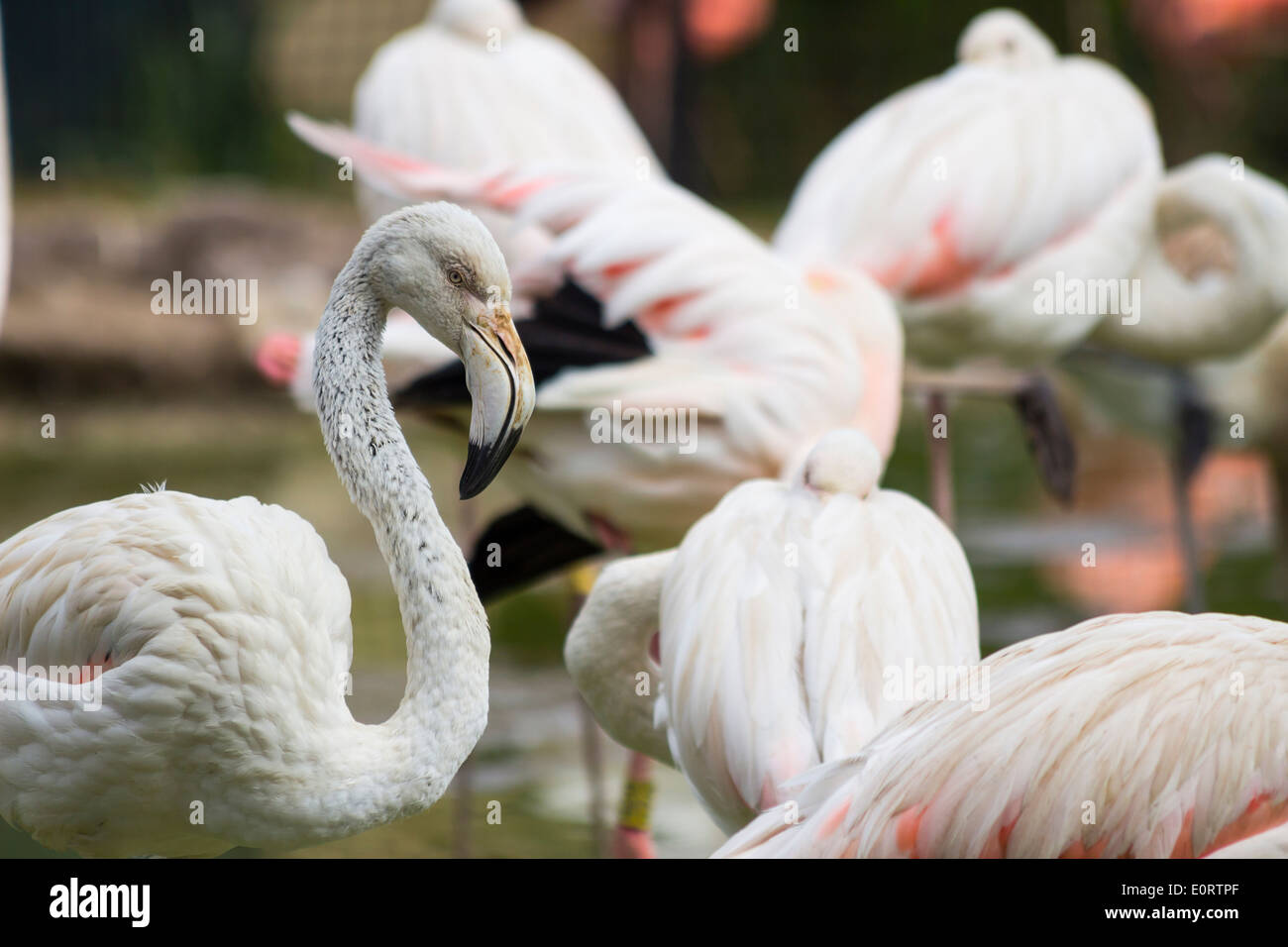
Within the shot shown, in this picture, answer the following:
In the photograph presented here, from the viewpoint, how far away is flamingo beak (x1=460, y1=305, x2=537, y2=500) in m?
1.89

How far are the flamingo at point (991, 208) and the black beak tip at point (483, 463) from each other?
179cm

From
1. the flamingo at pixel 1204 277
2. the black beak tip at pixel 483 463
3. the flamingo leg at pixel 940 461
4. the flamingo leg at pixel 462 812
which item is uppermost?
the flamingo at pixel 1204 277

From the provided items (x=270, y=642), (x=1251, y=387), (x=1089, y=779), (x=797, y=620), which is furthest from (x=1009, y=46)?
(x=270, y=642)

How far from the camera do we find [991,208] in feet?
11.5

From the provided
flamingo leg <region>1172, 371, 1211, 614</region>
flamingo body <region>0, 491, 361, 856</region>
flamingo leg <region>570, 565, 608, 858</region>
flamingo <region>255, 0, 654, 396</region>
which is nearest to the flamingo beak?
flamingo body <region>0, 491, 361, 856</region>

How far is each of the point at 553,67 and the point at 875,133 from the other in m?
0.81

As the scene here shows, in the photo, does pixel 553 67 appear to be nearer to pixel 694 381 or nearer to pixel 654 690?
pixel 694 381

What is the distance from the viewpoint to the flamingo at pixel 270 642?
1938 millimetres

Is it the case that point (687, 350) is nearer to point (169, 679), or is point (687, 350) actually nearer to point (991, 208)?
point (991, 208)

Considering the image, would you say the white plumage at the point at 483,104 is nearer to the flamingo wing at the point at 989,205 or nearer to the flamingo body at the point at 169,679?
the flamingo wing at the point at 989,205

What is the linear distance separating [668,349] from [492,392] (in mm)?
1204

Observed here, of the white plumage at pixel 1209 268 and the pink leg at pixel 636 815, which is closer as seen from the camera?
the pink leg at pixel 636 815

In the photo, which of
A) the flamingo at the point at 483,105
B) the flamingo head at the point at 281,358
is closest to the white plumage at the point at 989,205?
the flamingo at the point at 483,105

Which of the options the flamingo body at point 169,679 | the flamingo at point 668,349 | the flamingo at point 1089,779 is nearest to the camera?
the flamingo at point 1089,779
